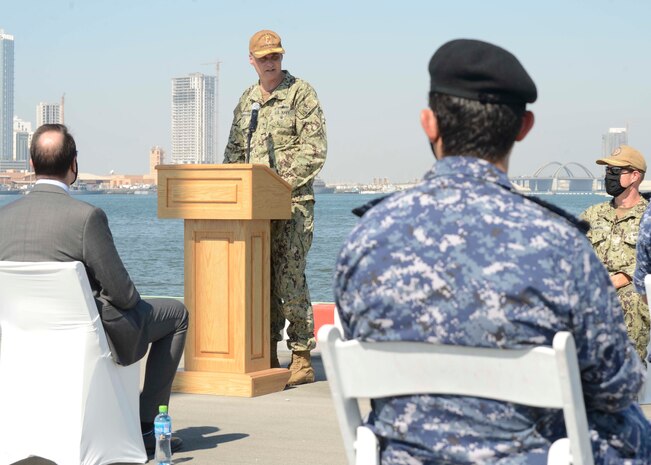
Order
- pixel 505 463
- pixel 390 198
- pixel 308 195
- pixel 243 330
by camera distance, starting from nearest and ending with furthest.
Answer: pixel 505 463
pixel 390 198
pixel 243 330
pixel 308 195

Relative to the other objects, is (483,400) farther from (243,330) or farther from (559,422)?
(243,330)

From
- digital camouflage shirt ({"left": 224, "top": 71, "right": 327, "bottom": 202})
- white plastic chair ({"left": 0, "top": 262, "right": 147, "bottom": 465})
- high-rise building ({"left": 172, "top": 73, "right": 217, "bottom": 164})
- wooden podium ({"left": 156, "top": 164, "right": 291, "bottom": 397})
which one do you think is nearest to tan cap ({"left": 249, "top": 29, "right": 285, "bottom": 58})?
digital camouflage shirt ({"left": 224, "top": 71, "right": 327, "bottom": 202})

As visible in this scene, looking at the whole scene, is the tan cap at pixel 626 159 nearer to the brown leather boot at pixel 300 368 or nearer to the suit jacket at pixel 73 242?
the brown leather boot at pixel 300 368

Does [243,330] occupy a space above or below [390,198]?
below

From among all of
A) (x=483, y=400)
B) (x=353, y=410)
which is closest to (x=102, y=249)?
(x=353, y=410)

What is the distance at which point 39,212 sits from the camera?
4.00 m

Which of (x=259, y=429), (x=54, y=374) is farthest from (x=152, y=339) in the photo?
(x=259, y=429)

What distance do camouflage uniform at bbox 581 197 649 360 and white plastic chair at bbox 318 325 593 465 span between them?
157 inches

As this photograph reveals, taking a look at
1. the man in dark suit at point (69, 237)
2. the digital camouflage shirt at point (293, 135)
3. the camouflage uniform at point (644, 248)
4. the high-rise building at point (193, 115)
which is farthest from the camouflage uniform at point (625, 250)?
the high-rise building at point (193, 115)

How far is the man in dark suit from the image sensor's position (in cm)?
395

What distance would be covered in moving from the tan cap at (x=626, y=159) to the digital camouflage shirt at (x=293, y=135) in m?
1.57

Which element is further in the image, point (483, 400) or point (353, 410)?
point (353, 410)

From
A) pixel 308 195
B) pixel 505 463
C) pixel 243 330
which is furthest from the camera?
pixel 308 195

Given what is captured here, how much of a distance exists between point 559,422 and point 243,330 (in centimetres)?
419
